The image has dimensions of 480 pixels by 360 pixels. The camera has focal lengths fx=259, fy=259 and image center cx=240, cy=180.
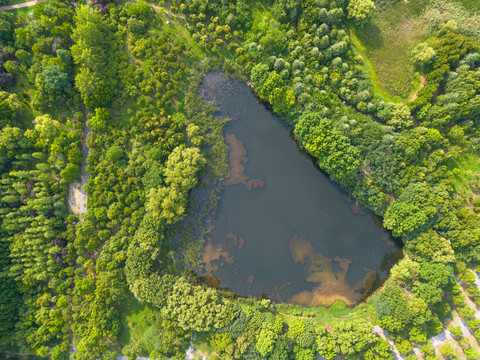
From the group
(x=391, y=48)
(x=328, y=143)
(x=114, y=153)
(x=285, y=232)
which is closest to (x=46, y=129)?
(x=114, y=153)

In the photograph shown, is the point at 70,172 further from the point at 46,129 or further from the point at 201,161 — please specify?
the point at 201,161

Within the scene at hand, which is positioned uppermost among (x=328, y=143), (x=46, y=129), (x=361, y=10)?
(x=361, y=10)

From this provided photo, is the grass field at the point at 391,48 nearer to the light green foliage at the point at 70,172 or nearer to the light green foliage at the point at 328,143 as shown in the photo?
the light green foliage at the point at 328,143

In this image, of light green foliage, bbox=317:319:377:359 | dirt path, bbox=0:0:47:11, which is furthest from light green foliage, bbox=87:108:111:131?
light green foliage, bbox=317:319:377:359

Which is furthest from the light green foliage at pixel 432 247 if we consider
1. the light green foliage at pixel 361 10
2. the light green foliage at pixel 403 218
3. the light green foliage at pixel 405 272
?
the light green foliage at pixel 361 10

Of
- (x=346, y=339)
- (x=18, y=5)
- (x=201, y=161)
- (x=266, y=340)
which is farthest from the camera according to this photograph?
(x=18, y=5)

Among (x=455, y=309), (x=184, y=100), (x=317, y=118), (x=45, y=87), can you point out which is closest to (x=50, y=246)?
(x=45, y=87)

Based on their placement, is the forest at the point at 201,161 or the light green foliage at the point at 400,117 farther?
the light green foliage at the point at 400,117
